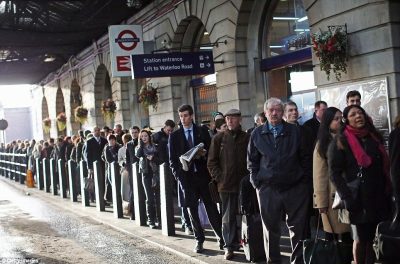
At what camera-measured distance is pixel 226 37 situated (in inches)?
545

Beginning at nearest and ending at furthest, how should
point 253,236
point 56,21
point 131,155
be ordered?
point 253,236
point 131,155
point 56,21

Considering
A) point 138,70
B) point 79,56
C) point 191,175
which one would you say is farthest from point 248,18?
point 79,56

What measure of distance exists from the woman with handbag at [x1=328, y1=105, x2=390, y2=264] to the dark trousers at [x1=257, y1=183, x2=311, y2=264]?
81 cm

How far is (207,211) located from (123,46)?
926 centimetres

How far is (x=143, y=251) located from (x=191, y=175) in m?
1.44

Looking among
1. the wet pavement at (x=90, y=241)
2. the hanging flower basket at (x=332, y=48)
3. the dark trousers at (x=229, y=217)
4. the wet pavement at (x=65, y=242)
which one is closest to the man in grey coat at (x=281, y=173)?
the wet pavement at (x=90, y=241)

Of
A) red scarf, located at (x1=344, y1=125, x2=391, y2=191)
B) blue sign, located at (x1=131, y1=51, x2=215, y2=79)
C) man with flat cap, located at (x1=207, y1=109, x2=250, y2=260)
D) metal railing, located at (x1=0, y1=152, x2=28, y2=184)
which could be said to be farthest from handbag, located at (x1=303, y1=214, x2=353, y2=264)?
metal railing, located at (x1=0, y1=152, x2=28, y2=184)

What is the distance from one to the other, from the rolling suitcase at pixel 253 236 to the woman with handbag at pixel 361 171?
5.68 ft

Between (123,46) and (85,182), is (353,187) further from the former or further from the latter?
(123,46)

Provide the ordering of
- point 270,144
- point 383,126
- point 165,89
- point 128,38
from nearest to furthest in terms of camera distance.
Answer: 1. point 270,144
2. point 383,126
3. point 128,38
4. point 165,89

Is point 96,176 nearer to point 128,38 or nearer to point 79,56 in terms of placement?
point 128,38

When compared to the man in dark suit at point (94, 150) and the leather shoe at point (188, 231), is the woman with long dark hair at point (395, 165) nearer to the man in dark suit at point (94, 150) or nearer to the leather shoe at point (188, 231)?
the leather shoe at point (188, 231)

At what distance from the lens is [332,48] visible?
945 cm

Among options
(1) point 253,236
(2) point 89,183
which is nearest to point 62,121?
(2) point 89,183
